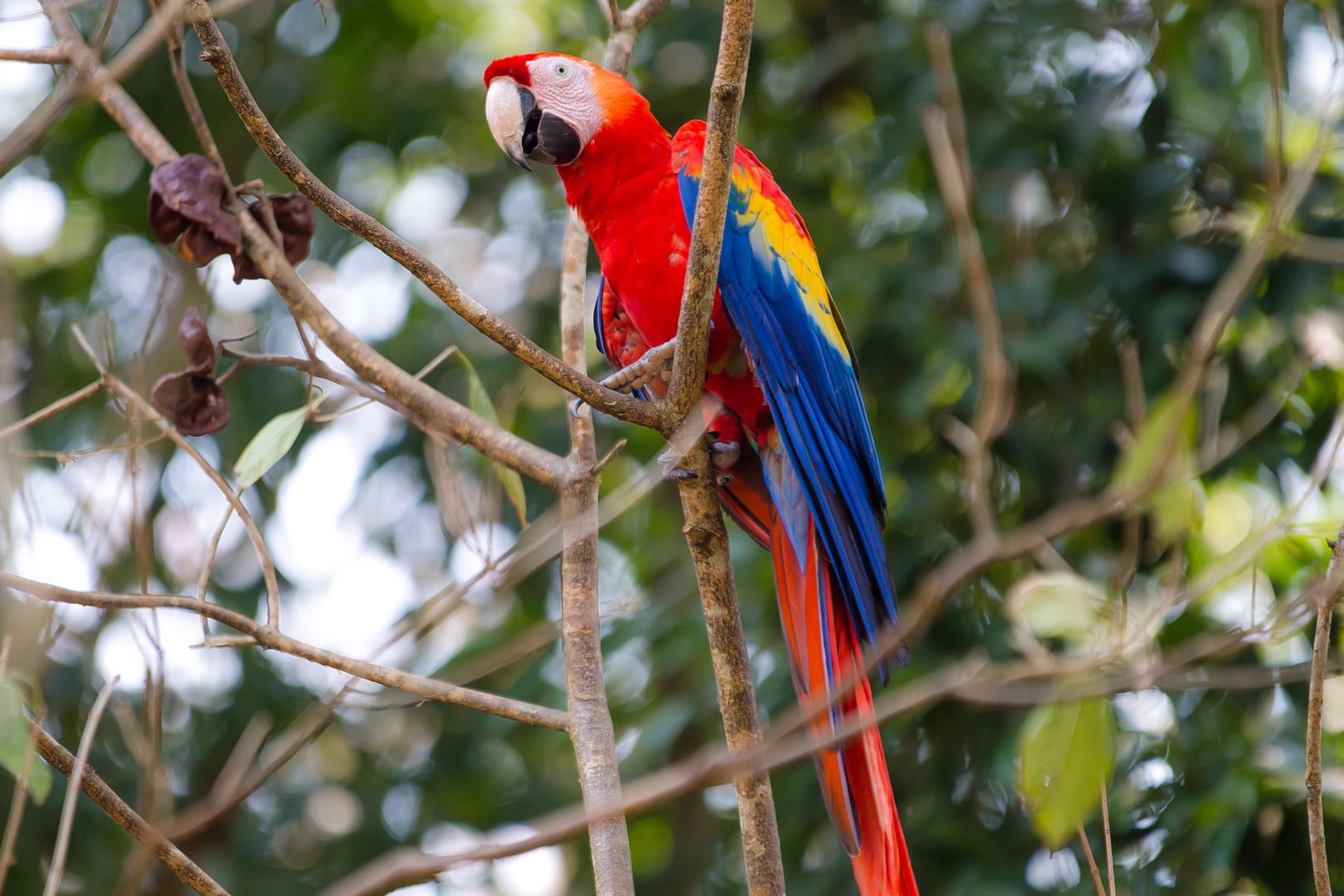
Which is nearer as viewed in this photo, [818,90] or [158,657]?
[158,657]

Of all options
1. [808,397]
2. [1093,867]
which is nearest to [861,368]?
[808,397]

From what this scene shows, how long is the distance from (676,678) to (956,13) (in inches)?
57.8

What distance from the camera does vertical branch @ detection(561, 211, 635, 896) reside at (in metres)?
1.12

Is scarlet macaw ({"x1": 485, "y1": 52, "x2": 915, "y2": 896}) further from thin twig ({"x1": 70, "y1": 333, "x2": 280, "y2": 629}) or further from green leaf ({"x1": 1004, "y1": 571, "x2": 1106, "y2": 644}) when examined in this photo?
thin twig ({"x1": 70, "y1": 333, "x2": 280, "y2": 629})

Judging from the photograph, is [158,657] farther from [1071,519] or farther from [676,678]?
[676,678]

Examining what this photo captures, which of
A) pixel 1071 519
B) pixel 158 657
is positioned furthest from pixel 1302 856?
pixel 158 657

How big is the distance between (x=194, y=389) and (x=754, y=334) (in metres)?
0.75

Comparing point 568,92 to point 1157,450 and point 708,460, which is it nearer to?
point 708,460

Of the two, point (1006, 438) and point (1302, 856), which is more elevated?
point (1006, 438)

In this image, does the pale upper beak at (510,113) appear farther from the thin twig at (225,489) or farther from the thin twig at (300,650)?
the thin twig at (300,650)

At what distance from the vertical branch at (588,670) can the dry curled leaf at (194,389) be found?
0.42 meters

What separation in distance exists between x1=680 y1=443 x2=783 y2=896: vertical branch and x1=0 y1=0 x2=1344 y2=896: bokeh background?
0.28 meters

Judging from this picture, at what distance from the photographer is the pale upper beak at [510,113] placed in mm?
1810

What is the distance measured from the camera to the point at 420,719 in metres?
2.96
